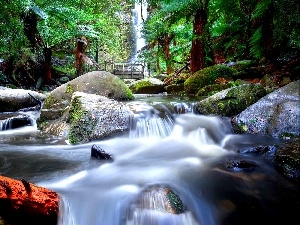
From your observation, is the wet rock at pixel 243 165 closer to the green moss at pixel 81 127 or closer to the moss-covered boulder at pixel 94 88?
the green moss at pixel 81 127

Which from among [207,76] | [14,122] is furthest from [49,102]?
[207,76]

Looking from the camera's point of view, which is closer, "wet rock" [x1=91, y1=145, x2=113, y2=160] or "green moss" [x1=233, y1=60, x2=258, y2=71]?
"wet rock" [x1=91, y1=145, x2=113, y2=160]

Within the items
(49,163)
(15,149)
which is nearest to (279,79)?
(49,163)

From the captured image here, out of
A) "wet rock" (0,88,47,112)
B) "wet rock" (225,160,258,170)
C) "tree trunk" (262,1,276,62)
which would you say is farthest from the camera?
"tree trunk" (262,1,276,62)

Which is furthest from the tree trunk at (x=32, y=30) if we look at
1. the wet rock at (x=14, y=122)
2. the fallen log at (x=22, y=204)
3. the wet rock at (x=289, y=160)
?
the wet rock at (x=289, y=160)

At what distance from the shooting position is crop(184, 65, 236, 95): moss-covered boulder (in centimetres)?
926

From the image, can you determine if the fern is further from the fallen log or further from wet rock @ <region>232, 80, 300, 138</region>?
the fallen log

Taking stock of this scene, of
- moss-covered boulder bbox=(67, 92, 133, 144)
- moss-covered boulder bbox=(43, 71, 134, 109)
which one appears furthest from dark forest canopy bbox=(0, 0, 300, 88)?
moss-covered boulder bbox=(67, 92, 133, 144)

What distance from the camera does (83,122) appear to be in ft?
17.0

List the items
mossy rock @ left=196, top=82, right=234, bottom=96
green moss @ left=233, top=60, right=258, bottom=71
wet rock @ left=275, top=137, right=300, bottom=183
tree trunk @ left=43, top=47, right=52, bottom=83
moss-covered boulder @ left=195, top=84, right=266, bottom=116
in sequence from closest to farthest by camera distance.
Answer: wet rock @ left=275, top=137, right=300, bottom=183
moss-covered boulder @ left=195, top=84, right=266, bottom=116
mossy rock @ left=196, top=82, right=234, bottom=96
green moss @ left=233, top=60, right=258, bottom=71
tree trunk @ left=43, top=47, right=52, bottom=83

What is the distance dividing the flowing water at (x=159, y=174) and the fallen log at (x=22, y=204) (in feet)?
1.24

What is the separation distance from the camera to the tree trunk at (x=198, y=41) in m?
9.68

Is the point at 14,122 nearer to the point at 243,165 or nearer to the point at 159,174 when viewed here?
the point at 159,174

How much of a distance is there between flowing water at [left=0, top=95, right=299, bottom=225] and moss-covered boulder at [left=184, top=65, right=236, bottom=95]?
3.63m
